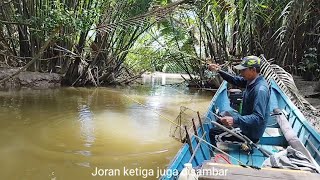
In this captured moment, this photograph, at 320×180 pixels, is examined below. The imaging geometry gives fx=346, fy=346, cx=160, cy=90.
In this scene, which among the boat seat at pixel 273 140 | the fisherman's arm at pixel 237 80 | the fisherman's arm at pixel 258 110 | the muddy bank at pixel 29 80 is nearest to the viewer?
the fisherman's arm at pixel 258 110

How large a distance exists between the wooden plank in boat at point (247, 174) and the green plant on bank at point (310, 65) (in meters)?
7.77

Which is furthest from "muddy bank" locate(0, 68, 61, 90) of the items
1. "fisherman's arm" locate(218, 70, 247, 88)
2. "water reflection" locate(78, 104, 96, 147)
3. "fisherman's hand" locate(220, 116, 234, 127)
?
"fisherman's hand" locate(220, 116, 234, 127)

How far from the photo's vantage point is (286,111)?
5262 mm

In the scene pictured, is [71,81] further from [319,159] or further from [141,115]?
[319,159]

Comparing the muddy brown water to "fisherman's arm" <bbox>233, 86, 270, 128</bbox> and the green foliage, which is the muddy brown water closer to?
"fisherman's arm" <bbox>233, 86, 270, 128</bbox>

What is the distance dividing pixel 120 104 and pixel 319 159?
6716 mm

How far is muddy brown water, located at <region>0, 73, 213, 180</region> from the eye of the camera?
4.18 metres

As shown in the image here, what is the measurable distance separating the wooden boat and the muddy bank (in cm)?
795

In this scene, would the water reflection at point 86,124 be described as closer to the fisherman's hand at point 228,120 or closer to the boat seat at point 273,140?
the fisherman's hand at point 228,120

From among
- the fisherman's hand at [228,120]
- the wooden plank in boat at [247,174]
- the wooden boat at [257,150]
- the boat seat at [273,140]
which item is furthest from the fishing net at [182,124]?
the wooden plank in boat at [247,174]

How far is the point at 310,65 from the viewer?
948 centimetres

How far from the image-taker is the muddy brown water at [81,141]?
418 cm

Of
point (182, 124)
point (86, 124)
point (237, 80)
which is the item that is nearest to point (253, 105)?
point (237, 80)

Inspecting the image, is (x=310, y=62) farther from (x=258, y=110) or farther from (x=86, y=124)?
(x=258, y=110)
